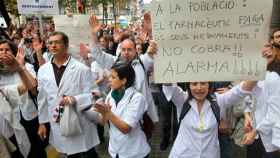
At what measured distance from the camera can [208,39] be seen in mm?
3127

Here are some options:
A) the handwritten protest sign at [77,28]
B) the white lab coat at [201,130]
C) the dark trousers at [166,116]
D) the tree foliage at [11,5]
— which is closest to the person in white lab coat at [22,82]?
the handwritten protest sign at [77,28]

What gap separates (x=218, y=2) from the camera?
10.1 feet

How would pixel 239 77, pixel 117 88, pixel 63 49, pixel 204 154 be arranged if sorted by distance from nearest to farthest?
pixel 239 77
pixel 204 154
pixel 117 88
pixel 63 49

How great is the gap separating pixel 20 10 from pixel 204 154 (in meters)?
5.09

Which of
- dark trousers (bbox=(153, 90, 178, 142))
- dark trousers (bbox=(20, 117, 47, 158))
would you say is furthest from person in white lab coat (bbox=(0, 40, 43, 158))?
dark trousers (bbox=(153, 90, 178, 142))

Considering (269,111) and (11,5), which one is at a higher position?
(11,5)

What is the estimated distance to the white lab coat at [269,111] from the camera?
11.1 ft

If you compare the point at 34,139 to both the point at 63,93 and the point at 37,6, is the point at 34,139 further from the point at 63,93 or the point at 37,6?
the point at 37,6

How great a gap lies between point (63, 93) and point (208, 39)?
1.73 metres

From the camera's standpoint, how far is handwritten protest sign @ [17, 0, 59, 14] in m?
7.40

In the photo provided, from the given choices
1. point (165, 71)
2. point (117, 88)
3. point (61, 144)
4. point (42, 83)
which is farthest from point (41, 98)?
point (165, 71)

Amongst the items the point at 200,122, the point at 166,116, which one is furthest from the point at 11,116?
the point at 166,116

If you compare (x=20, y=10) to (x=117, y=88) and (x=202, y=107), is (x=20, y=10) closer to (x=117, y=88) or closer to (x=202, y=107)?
(x=117, y=88)

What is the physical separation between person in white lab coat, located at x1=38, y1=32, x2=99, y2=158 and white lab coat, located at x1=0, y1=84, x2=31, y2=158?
303 millimetres
